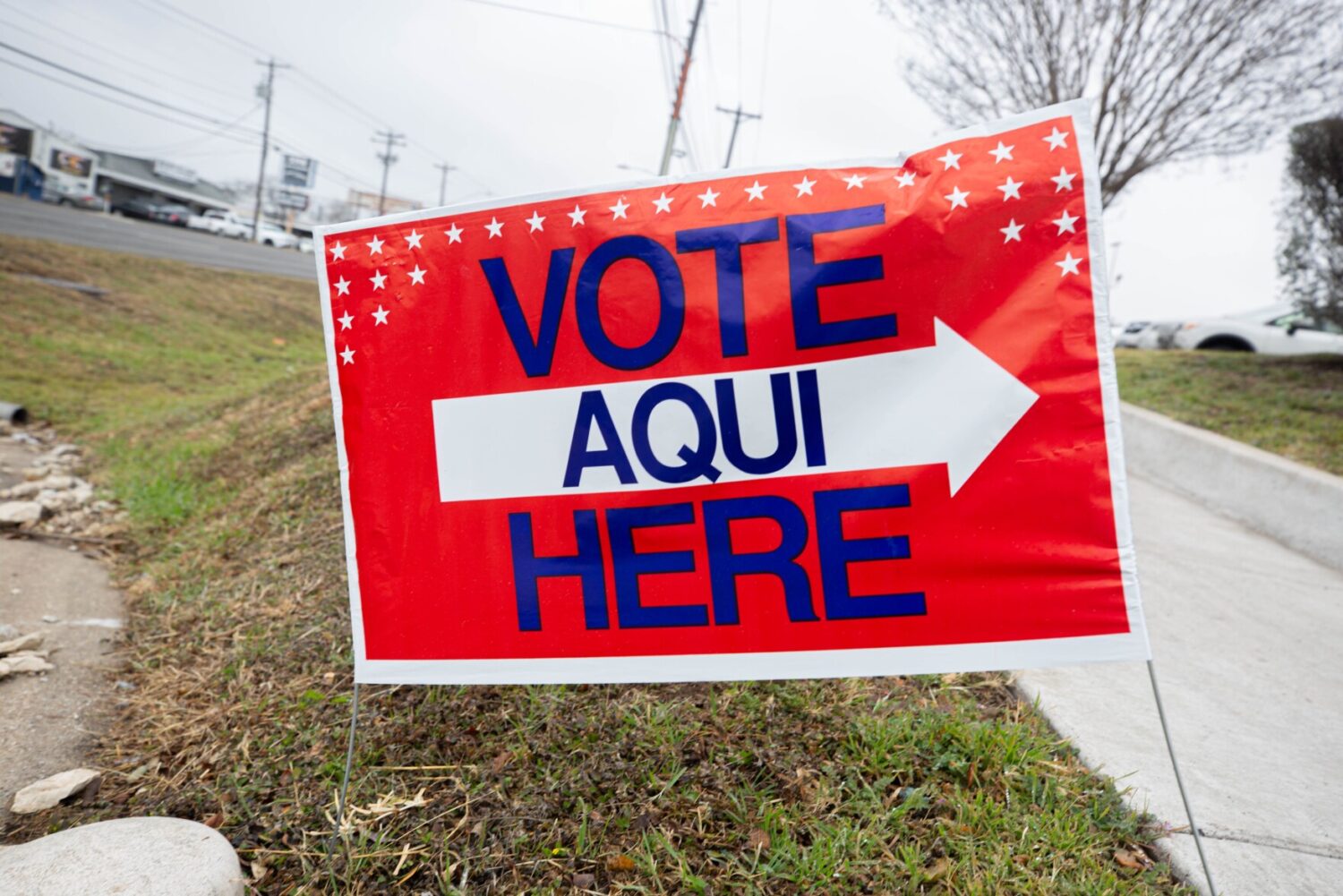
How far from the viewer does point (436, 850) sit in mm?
2293

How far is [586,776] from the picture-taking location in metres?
2.50

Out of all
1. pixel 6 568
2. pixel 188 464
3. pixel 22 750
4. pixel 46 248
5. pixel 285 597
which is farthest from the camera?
pixel 46 248

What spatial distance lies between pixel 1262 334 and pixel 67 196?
201 feet

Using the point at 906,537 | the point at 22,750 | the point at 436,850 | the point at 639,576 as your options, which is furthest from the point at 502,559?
the point at 22,750

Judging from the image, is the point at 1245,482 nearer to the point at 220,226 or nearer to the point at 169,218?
the point at 220,226

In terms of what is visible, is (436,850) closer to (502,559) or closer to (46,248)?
(502,559)

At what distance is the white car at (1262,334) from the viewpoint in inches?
475

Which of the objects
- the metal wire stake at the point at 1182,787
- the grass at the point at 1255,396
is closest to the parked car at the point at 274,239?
the grass at the point at 1255,396

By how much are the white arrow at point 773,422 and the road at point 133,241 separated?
23.2 meters

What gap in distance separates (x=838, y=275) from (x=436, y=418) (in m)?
1.25

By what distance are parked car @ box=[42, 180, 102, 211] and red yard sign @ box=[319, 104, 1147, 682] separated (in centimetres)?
5363

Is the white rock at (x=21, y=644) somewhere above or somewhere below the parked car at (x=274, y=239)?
below

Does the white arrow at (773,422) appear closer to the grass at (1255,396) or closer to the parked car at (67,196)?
the grass at (1255,396)

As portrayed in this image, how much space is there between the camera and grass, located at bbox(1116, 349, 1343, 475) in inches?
256
